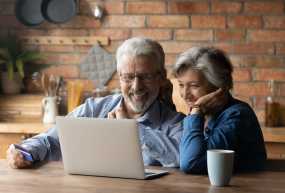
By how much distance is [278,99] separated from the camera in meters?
2.71

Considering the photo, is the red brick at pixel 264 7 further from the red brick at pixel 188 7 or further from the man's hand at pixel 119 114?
the man's hand at pixel 119 114

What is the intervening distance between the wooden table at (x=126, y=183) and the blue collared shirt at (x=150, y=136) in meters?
0.16

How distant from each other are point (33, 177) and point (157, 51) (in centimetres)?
85

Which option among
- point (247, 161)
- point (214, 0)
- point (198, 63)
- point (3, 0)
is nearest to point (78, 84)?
point (3, 0)

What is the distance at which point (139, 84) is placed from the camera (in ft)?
5.58

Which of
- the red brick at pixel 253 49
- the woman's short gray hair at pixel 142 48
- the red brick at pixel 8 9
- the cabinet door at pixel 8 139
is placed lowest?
the cabinet door at pixel 8 139

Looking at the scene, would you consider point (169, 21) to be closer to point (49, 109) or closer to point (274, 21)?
point (274, 21)

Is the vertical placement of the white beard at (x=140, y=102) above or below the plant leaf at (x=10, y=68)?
below

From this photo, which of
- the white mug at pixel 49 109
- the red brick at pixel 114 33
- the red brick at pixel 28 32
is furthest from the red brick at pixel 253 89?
the red brick at pixel 28 32

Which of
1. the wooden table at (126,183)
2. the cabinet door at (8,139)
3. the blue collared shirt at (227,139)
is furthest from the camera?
the cabinet door at (8,139)

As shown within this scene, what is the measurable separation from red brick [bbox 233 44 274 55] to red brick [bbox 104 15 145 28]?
781 mm

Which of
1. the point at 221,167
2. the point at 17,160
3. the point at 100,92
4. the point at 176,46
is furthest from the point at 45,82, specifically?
the point at 221,167

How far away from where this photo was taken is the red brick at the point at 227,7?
8.98ft

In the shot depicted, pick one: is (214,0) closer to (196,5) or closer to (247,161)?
(196,5)
